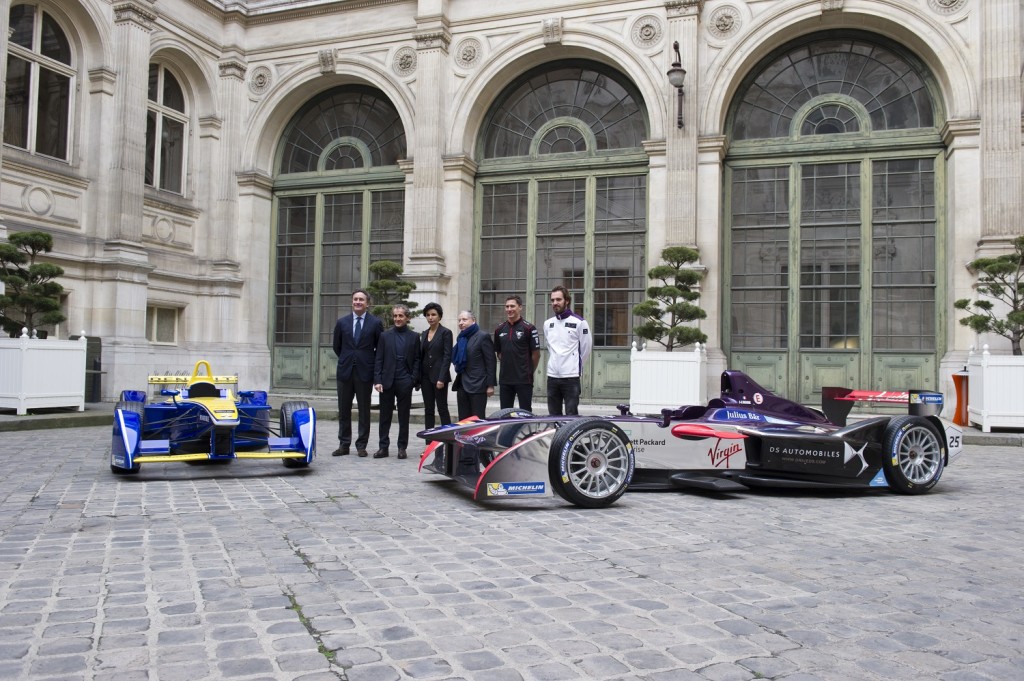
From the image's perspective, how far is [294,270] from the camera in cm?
2127

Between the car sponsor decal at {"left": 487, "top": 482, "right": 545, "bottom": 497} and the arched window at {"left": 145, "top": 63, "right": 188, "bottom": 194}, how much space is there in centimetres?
1623

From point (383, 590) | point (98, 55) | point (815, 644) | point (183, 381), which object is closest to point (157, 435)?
point (183, 381)

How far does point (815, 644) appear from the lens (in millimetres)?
3283

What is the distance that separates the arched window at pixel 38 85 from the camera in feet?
54.7

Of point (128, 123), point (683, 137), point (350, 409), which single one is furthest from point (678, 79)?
point (128, 123)

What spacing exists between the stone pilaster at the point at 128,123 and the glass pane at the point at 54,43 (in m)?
0.94

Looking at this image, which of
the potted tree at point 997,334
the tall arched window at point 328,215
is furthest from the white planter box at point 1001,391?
the tall arched window at point 328,215

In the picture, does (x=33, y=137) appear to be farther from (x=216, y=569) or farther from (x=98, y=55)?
(x=216, y=569)

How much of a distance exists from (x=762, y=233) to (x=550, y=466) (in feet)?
41.5

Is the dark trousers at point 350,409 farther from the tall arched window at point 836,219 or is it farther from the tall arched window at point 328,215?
the tall arched window at point 328,215

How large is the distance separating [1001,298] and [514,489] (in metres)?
11.8

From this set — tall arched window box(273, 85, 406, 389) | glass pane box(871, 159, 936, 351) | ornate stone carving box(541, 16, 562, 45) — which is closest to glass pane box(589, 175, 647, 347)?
ornate stone carving box(541, 16, 562, 45)

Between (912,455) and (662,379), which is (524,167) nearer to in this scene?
(662,379)

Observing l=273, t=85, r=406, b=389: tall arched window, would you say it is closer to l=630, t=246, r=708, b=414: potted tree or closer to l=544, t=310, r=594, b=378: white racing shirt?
l=630, t=246, r=708, b=414: potted tree
